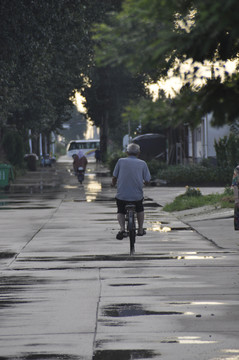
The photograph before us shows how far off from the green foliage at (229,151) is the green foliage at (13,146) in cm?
2331

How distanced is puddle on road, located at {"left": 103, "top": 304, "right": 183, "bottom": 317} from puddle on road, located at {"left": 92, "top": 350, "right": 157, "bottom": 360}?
1615mm

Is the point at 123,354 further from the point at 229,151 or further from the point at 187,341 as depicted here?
the point at 229,151

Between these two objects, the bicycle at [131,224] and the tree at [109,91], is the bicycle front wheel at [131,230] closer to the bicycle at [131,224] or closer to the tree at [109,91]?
the bicycle at [131,224]

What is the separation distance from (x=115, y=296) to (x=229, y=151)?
101 ft

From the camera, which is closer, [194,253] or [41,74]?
[194,253]

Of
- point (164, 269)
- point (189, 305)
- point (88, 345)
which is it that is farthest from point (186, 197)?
point (88, 345)

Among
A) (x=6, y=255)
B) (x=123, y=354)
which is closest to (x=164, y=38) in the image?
(x=123, y=354)

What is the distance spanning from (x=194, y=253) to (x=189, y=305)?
4.89 metres

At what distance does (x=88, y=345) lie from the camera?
718cm

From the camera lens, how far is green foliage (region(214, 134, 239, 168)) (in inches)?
1556

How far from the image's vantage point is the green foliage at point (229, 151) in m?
39.5

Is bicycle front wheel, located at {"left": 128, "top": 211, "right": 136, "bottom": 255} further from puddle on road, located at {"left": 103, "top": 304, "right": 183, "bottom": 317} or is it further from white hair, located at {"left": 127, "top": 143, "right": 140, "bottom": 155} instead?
puddle on road, located at {"left": 103, "top": 304, "right": 183, "bottom": 317}

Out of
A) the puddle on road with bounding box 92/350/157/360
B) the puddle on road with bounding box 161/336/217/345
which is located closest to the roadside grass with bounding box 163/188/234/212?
the puddle on road with bounding box 161/336/217/345

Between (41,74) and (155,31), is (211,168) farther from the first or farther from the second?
(155,31)
